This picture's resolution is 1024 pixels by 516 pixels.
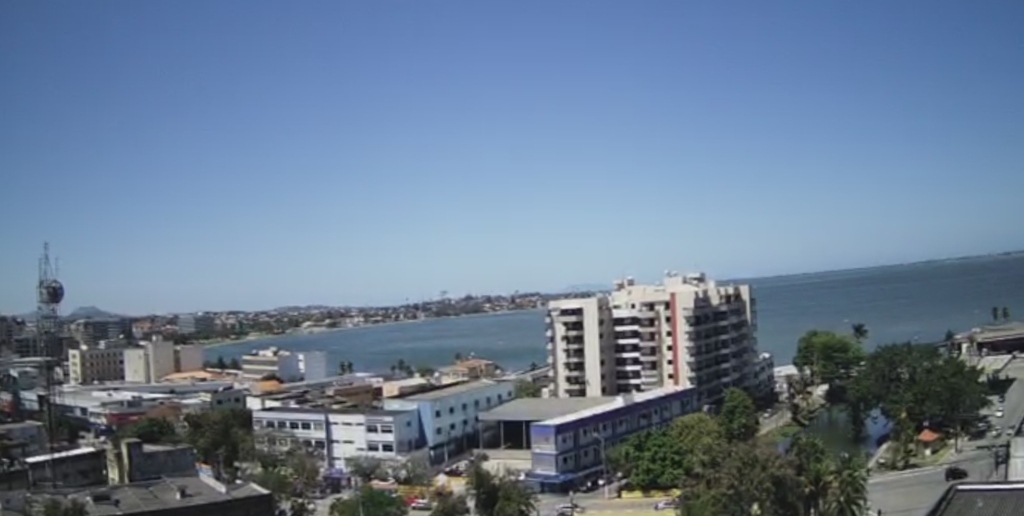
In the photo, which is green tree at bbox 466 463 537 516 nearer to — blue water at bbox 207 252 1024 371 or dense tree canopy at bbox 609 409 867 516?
dense tree canopy at bbox 609 409 867 516

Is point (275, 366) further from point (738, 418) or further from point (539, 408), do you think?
point (738, 418)

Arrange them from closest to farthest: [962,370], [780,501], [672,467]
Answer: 1. [780,501]
2. [672,467]
3. [962,370]

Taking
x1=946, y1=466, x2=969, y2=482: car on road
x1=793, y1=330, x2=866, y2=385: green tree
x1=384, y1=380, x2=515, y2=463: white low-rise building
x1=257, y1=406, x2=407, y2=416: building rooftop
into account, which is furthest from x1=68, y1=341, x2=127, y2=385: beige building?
x1=946, y1=466, x2=969, y2=482: car on road

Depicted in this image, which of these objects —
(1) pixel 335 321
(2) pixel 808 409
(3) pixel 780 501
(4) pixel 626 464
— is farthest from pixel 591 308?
(1) pixel 335 321

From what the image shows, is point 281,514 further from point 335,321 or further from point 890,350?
point 335,321

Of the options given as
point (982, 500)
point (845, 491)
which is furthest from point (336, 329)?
point (982, 500)

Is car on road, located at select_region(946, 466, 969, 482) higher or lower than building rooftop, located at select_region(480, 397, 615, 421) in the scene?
lower
